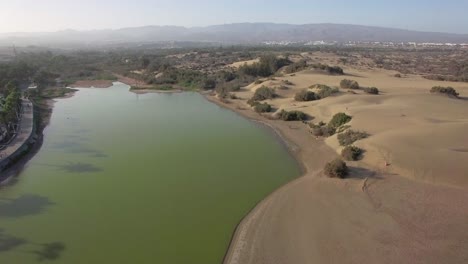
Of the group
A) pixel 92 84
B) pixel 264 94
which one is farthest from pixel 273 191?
pixel 92 84

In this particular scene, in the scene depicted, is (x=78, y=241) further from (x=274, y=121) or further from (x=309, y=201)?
(x=274, y=121)

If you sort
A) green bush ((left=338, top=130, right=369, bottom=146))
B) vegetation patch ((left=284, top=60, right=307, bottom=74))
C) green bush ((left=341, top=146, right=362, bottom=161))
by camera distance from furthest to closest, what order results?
vegetation patch ((left=284, top=60, right=307, bottom=74)) → green bush ((left=338, top=130, right=369, bottom=146)) → green bush ((left=341, top=146, right=362, bottom=161))

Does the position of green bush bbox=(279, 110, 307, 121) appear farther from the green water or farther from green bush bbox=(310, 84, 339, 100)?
green bush bbox=(310, 84, 339, 100)

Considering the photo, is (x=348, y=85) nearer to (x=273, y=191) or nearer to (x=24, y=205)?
(x=273, y=191)

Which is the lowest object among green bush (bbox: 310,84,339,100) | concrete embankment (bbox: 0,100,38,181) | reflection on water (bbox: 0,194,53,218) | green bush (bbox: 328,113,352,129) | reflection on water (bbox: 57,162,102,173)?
reflection on water (bbox: 0,194,53,218)

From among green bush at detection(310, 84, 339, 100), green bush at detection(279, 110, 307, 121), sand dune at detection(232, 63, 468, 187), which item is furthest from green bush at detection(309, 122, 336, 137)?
green bush at detection(310, 84, 339, 100)

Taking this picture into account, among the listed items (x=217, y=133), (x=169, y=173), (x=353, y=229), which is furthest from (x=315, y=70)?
(x=353, y=229)

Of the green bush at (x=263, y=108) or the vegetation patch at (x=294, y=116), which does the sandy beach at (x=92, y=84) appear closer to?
the green bush at (x=263, y=108)
